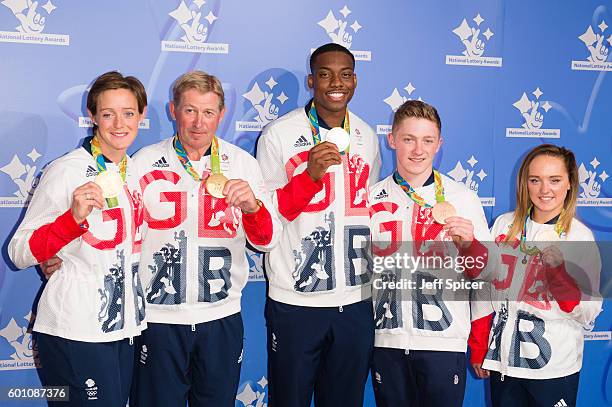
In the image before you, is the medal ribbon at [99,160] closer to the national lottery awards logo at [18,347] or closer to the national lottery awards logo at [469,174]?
the national lottery awards logo at [18,347]

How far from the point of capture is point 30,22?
12.7ft

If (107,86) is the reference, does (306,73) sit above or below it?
above

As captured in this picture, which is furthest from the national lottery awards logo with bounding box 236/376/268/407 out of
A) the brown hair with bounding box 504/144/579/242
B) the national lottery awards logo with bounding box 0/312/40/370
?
the brown hair with bounding box 504/144/579/242

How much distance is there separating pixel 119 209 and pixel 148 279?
0.46 metres

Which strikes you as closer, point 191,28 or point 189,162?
point 189,162

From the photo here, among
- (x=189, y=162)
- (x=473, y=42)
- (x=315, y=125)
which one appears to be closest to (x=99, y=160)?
(x=189, y=162)

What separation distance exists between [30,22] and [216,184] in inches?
64.0

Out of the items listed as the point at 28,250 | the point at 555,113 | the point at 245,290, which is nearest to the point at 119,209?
the point at 28,250

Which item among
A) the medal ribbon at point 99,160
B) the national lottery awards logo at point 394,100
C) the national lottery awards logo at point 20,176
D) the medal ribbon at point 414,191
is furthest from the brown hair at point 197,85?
the national lottery awards logo at point 394,100

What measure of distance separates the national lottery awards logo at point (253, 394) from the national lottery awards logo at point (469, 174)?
6.13 ft

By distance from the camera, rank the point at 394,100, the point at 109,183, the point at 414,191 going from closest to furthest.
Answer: the point at 109,183 < the point at 414,191 < the point at 394,100

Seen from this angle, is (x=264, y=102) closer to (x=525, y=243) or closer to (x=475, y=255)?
(x=475, y=255)

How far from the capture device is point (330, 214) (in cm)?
356

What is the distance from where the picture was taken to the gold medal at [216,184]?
10.5 feet
